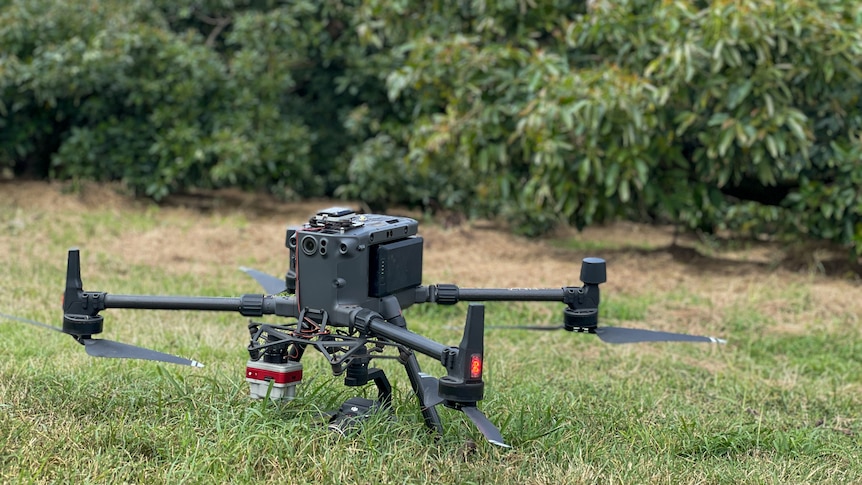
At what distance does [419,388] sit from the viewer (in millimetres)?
3152

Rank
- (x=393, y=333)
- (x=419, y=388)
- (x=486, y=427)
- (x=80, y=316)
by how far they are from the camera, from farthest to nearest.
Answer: (x=80, y=316)
(x=419, y=388)
(x=393, y=333)
(x=486, y=427)

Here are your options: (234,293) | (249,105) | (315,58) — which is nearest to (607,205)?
(234,293)

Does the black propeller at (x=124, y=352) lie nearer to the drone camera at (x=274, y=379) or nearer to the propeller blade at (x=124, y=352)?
the propeller blade at (x=124, y=352)

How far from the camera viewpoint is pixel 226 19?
10562 mm

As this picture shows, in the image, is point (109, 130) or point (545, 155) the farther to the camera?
point (109, 130)

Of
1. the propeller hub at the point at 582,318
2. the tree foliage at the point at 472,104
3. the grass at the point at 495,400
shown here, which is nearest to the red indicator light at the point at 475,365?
the grass at the point at 495,400

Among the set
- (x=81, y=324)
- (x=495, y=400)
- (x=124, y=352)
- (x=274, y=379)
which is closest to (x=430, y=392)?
(x=274, y=379)

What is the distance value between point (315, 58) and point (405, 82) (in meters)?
3.15

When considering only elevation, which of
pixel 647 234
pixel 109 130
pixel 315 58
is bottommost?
pixel 647 234

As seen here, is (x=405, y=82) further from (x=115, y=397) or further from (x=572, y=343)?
(x=115, y=397)

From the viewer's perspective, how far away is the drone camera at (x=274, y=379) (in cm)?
329

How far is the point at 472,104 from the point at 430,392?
501cm

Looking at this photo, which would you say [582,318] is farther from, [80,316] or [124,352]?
[80,316]

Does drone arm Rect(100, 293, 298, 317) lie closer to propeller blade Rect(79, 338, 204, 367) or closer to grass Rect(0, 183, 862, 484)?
propeller blade Rect(79, 338, 204, 367)
